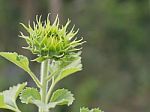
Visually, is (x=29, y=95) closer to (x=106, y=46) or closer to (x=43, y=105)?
(x=43, y=105)

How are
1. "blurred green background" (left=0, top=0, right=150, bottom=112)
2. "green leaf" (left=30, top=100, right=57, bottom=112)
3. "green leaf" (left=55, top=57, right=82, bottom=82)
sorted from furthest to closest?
"blurred green background" (left=0, top=0, right=150, bottom=112) < "green leaf" (left=55, top=57, right=82, bottom=82) < "green leaf" (left=30, top=100, right=57, bottom=112)

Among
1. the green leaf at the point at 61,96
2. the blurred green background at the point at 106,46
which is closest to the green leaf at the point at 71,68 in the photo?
the green leaf at the point at 61,96

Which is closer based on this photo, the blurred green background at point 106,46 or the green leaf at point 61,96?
the green leaf at point 61,96

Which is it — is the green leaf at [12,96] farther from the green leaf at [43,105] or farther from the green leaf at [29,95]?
the green leaf at [43,105]

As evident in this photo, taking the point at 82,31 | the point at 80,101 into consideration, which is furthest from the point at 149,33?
the point at 80,101

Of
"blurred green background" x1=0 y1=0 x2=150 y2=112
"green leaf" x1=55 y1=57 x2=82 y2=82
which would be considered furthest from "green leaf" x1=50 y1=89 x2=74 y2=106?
"blurred green background" x1=0 y1=0 x2=150 y2=112

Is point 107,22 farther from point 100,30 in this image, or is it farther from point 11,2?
point 11,2

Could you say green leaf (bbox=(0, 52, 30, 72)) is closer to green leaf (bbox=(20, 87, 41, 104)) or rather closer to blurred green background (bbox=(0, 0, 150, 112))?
green leaf (bbox=(20, 87, 41, 104))
